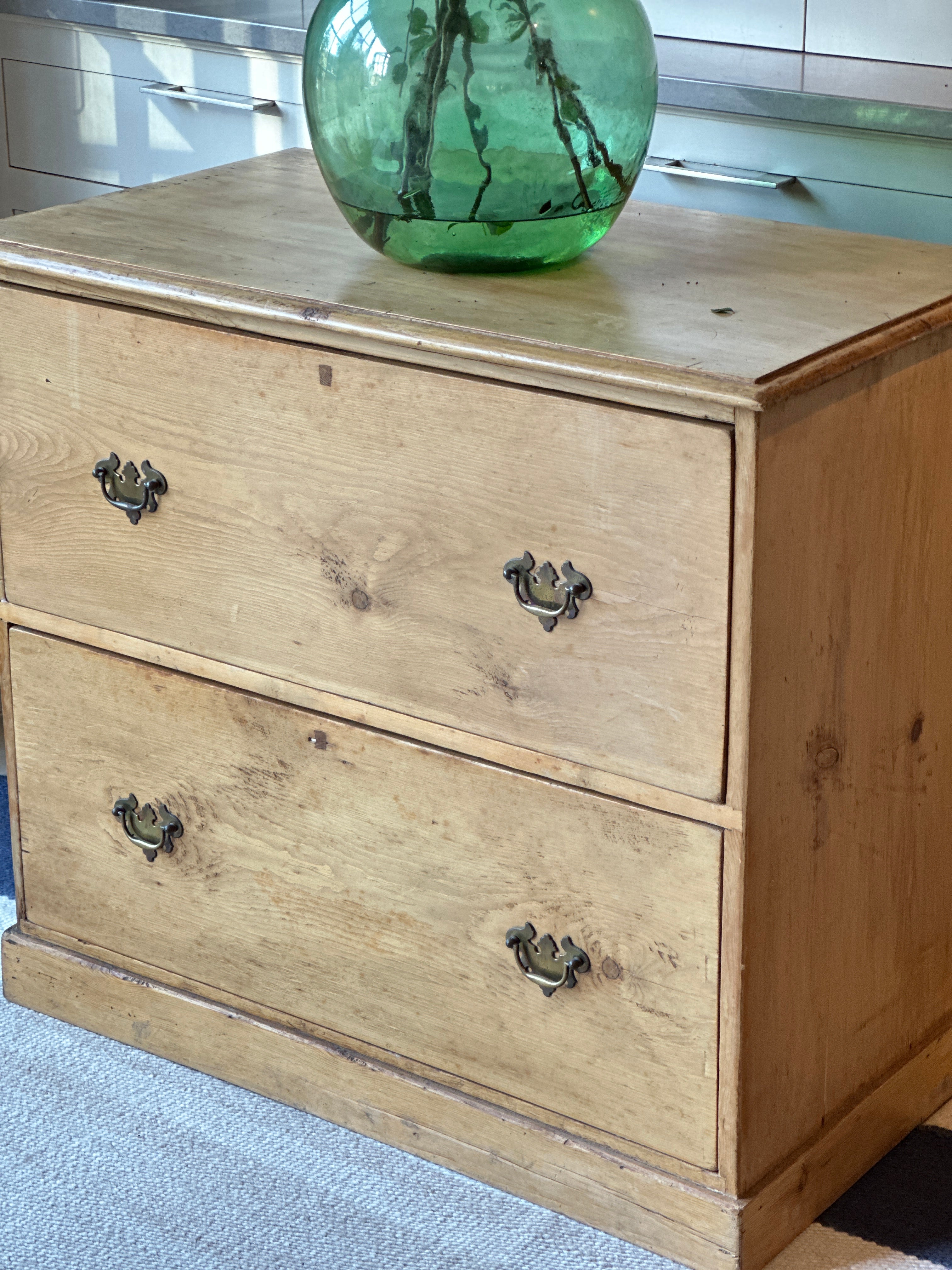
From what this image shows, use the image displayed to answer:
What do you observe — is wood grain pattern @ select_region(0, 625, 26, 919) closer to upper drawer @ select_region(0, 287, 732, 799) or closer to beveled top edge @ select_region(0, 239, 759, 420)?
upper drawer @ select_region(0, 287, 732, 799)

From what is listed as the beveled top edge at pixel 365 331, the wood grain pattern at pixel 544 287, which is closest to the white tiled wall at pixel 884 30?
the wood grain pattern at pixel 544 287

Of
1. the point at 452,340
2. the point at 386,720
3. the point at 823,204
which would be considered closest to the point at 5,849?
the point at 386,720

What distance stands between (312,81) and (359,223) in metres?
0.11

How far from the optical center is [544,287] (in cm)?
127

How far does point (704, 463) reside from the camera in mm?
1104

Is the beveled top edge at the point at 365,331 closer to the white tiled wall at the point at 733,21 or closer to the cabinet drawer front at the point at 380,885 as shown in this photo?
the cabinet drawer front at the point at 380,885

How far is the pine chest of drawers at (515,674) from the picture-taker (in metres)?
1.16

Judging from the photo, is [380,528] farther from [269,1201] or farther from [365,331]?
[269,1201]

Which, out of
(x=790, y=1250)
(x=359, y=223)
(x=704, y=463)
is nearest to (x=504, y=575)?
(x=704, y=463)

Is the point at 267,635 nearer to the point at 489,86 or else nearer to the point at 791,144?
the point at 489,86

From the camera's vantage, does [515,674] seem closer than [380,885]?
Yes

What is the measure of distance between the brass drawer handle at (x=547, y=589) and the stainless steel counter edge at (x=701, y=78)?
2.05ft

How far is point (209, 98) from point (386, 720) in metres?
0.98

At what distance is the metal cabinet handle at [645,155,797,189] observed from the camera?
5.33ft
